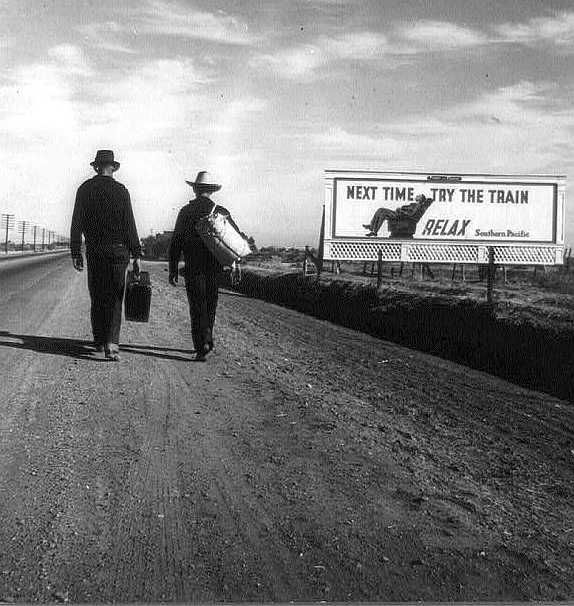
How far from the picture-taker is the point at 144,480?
13.1 ft

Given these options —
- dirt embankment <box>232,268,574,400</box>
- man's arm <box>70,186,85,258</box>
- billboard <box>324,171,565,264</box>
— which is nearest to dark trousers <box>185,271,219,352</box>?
man's arm <box>70,186,85,258</box>

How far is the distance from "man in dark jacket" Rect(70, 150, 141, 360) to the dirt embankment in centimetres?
541

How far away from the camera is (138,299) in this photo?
824 centimetres

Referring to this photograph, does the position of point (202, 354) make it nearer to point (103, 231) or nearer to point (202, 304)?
point (202, 304)

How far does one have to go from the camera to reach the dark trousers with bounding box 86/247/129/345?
755cm

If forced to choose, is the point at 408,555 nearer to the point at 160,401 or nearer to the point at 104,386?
the point at 160,401

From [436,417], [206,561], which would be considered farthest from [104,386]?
[206,561]

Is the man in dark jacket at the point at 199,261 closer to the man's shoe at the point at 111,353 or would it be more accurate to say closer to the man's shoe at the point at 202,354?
the man's shoe at the point at 202,354

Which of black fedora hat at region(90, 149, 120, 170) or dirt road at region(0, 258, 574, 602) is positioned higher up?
black fedora hat at region(90, 149, 120, 170)

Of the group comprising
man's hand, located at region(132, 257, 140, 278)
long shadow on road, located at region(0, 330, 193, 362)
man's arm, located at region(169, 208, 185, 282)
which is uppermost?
man's arm, located at region(169, 208, 185, 282)

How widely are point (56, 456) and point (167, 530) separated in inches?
49.3

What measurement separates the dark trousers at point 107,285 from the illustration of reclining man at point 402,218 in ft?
55.6

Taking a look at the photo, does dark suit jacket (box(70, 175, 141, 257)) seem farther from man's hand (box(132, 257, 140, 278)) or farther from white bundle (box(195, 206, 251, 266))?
white bundle (box(195, 206, 251, 266))

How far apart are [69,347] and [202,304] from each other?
154cm
